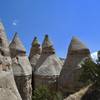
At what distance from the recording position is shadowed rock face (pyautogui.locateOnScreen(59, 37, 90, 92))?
22.7 metres

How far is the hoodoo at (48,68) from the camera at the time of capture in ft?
84.7

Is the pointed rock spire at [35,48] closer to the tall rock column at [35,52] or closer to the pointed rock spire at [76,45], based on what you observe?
the tall rock column at [35,52]

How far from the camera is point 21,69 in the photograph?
25359 mm

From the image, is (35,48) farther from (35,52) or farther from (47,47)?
(47,47)

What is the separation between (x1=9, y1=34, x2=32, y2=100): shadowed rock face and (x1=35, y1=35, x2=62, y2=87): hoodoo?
3.01ft

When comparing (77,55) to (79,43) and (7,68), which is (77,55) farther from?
(7,68)

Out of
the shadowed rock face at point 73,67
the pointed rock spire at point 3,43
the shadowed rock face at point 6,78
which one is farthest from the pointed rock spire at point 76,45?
the shadowed rock face at point 6,78

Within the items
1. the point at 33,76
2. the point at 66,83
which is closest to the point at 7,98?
the point at 66,83

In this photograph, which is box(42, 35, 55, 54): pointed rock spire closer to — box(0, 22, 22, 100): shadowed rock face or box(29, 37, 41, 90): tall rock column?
→ box(29, 37, 41, 90): tall rock column

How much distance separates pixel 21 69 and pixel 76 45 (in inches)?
186

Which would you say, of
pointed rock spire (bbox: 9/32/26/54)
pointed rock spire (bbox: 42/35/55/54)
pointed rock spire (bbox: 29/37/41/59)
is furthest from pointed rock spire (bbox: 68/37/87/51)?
pointed rock spire (bbox: 29/37/41/59)

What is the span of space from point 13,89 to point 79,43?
44.6ft

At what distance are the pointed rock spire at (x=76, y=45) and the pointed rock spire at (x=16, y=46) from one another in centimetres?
465

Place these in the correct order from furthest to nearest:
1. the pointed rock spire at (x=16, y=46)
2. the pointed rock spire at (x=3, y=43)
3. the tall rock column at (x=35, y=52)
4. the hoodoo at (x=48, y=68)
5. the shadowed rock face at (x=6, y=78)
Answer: the tall rock column at (x=35, y=52)
the pointed rock spire at (x=16, y=46)
the hoodoo at (x=48, y=68)
the pointed rock spire at (x=3, y=43)
the shadowed rock face at (x=6, y=78)
